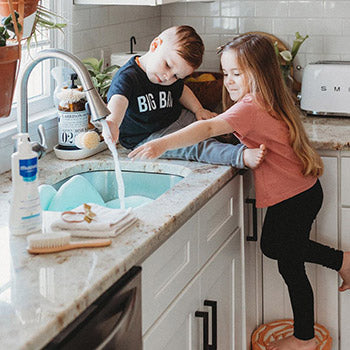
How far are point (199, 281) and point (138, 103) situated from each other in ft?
2.19

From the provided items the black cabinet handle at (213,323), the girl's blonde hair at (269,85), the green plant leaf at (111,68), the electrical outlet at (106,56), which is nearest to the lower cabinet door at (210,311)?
the black cabinet handle at (213,323)

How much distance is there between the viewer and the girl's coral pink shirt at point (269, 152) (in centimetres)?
212

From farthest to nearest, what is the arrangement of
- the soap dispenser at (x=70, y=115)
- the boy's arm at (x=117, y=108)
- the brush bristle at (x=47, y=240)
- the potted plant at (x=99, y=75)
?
the potted plant at (x=99, y=75)
the soap dispenser at (x=70, y=115)
the boy's arm at (x=117, y=108)
the brush bristle at (x=47, y=240)

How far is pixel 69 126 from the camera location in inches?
86.7

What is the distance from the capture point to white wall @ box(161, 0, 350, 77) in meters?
3.02

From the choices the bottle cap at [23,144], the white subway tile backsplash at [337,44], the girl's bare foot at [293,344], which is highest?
the white subway tile backsplash at [337,44]

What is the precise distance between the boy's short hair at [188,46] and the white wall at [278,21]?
41.1 inches

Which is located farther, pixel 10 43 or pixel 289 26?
pixel 289 26

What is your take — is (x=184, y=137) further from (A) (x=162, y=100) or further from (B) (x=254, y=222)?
(B) (x=254, y=222)

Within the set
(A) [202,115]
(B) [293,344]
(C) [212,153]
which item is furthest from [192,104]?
(B) [293,344]

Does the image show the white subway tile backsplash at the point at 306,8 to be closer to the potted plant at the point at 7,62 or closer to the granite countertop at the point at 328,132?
the granite countertop at the point at 328,132

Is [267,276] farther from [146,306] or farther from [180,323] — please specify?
[146,306]

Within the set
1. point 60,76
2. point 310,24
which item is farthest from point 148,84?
point 310,24

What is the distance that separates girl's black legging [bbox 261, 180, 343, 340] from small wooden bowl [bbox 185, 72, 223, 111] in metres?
0.59
